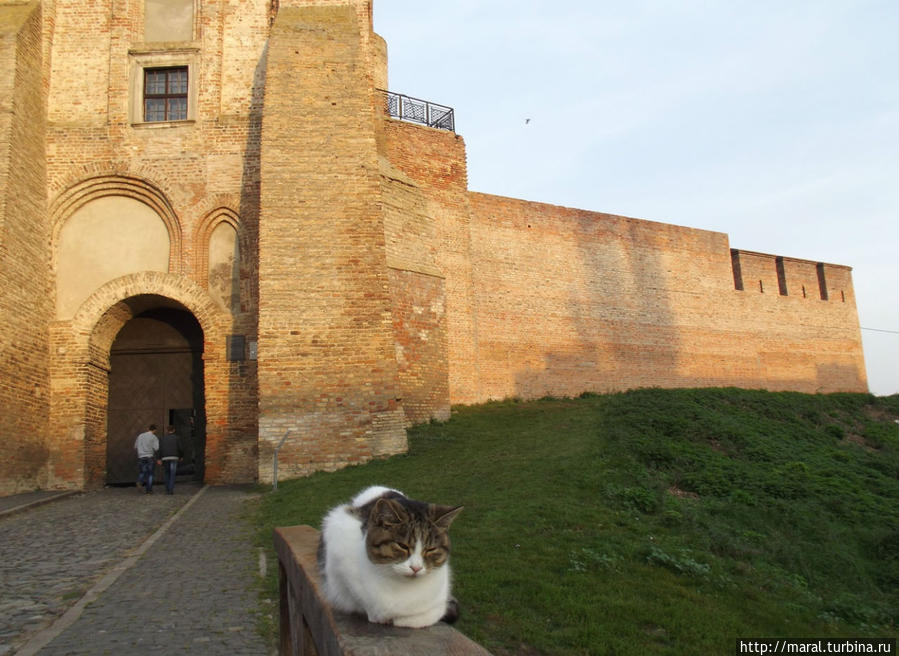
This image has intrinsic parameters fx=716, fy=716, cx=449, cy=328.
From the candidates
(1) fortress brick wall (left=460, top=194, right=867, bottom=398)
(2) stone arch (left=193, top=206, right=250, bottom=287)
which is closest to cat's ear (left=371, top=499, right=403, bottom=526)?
(2) stone arch (left=193, top=206, right=250, bottom=287)

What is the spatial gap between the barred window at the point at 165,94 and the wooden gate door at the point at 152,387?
4154mm

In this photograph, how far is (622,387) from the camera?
20.9 meters

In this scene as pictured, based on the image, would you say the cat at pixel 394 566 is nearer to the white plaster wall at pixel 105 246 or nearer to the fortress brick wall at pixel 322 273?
the fortress brick wall at pixel 322 273

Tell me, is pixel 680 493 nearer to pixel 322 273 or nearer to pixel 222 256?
pixel 322 273

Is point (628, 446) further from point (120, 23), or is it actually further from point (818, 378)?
point (818, 378)

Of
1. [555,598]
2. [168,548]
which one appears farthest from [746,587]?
[168,548]

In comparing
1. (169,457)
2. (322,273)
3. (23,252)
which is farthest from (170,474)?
(23,252)

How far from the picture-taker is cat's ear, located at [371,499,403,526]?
7.75 feet

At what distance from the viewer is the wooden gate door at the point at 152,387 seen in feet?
47.0

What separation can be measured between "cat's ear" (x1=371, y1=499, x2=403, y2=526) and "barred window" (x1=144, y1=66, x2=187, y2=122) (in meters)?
14.3

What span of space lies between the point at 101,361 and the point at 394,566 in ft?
43.4

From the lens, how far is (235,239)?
1419 centimetres

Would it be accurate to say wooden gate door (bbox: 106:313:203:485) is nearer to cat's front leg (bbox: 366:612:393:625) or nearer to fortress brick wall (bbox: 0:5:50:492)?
fortress brick wall (bbox: 0:5:50:492)

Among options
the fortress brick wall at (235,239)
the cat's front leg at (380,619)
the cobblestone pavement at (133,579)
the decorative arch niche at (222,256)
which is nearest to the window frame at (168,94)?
the fortress brick wall at (235,239)
